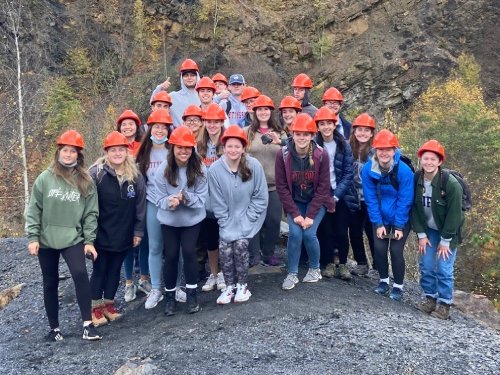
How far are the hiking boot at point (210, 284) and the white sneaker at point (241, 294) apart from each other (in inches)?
22.8

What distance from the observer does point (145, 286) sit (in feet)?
21.8

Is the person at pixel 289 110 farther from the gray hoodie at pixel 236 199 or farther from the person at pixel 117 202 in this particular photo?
the person at pixel 117 202

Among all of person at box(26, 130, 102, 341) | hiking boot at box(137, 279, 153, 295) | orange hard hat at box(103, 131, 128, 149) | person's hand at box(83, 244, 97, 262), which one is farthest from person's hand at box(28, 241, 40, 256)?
hiking boot at box(137, 279, 153, 295)

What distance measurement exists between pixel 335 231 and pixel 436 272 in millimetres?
1312

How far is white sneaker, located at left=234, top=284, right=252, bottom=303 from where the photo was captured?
595cm

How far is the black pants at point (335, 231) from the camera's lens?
6.61 m


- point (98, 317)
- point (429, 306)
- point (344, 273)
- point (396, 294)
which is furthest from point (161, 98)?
point (429, 306)

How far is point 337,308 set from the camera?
584cm

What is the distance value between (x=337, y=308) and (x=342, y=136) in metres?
2.06

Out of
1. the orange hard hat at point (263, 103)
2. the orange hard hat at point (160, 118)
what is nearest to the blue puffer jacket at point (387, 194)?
the orange hard hat at point (263, 103)

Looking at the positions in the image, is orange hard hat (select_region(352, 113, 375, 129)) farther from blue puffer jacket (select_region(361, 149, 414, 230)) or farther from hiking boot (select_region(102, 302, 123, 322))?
hiking boot (select_region(102, 302, 123, 322))

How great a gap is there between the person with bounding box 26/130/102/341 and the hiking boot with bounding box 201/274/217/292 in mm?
1494

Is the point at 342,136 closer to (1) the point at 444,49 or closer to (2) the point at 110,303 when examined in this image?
(2) the point at 110,303

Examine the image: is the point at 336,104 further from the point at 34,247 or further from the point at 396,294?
the point at 34,247
